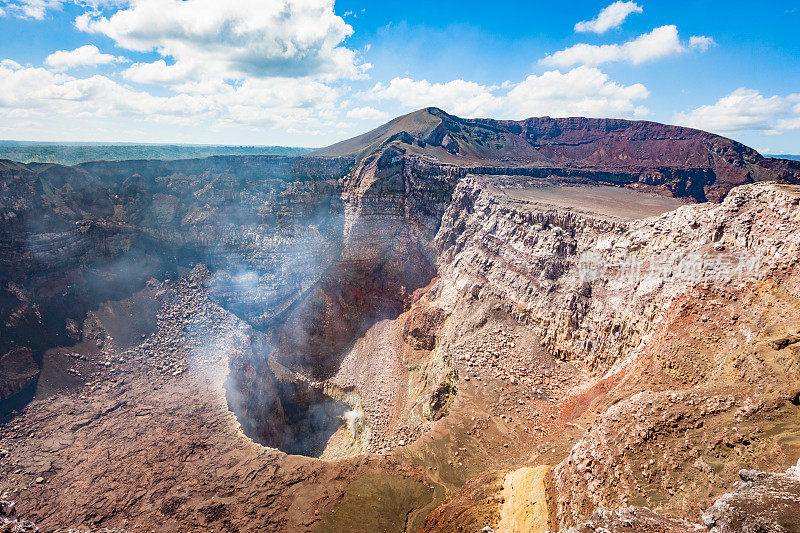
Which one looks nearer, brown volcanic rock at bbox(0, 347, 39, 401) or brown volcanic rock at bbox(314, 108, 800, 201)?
brown volcanic rock at bbox(0, 347, 39, 401)

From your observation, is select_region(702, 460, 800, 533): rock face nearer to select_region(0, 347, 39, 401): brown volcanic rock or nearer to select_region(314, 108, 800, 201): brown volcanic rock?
select_region(0, 347, 39, 401): brown volcanic rock

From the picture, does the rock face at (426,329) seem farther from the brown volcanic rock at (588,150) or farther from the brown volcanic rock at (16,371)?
the brown volcanic rock at (588,150)

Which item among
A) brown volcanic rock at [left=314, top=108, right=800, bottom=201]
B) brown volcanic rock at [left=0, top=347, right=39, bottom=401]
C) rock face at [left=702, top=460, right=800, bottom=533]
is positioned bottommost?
brown volcanic rock at [left=0, top=347, right=39, bottom=401]

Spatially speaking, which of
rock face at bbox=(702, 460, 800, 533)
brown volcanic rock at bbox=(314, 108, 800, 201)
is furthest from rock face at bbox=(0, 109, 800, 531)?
brown volcanic rock at bbox=(314, 108, 800, 201)

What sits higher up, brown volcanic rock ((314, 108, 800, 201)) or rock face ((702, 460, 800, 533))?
brown volcanic rock ((314, 108, 800, 201))

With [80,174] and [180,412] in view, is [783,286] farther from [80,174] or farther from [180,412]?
[80,174]

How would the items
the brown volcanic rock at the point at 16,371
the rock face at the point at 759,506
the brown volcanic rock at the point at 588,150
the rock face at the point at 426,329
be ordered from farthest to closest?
the brown volcanic rock at the point at 588,150 → the brown volcanic rock at the point at 16,371 → the rock face at the point at 426,329 → the rock face at the point at 759,506

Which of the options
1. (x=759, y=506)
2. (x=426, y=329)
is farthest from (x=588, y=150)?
(x=759, y=506)

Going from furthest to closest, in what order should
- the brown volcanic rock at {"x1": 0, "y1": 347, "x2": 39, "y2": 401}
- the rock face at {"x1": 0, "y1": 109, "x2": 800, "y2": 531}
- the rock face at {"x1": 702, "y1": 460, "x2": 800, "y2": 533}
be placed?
the brown volcanic rock at {"x1": 0, "y1": 347, "x2": 39, "y2": 401}
the rock face at {"x1": 0, "y1": 109, "x2": 800, "y2": 531}
the rock face at {"x1": 702, "y1": 460, "x2": 800, "y2": 533}

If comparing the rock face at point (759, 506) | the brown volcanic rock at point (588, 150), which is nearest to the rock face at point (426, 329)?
the rock face at point (759, 506)

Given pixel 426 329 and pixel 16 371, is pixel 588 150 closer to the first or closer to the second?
pixel 426 329
